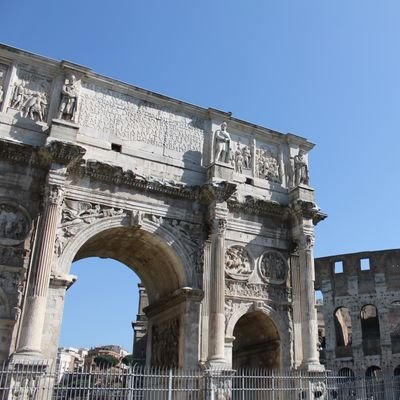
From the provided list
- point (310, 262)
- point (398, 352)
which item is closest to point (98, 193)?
point (310, 262)

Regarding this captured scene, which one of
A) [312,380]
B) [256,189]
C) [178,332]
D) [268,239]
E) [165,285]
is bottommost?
[312,380]

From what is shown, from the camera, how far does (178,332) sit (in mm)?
13125

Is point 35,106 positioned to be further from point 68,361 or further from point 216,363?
point 68,361

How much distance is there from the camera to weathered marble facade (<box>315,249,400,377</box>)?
27.9 meters

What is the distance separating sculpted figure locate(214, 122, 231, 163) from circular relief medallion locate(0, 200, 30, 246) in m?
5.35

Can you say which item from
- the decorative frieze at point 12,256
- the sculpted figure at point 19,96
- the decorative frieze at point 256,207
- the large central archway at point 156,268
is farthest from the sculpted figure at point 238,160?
the decorative frieze at point 12,256

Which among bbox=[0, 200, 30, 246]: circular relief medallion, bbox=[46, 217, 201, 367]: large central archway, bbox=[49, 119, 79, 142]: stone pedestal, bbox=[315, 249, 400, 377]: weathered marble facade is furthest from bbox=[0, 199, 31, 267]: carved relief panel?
bbox=[315, 249, 400, 377]: weathered marble facade

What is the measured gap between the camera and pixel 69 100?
12.9 metres

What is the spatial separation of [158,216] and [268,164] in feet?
14.1

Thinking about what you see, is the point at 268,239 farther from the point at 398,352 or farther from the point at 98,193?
the point at 398,352

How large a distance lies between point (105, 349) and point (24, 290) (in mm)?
58489

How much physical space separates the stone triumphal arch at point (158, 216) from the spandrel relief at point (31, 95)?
0.11 ft

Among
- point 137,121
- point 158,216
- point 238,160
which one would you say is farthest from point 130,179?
point 238,160

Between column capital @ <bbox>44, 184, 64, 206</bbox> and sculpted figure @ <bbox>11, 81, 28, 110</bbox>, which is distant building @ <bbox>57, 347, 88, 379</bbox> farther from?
sculpted figure @ <bbox>11, 81, 28, 110</bbox>
